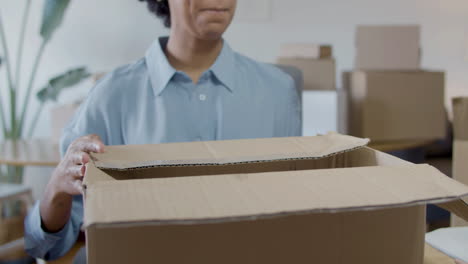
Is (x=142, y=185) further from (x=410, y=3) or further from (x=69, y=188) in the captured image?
(x=410, y=3)

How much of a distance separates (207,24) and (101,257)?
0.81 m

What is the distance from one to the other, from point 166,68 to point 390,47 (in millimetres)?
1656

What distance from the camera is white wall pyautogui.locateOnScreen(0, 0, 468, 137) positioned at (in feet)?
11.3

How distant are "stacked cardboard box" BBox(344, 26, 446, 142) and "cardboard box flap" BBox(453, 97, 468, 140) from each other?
45.4 inches

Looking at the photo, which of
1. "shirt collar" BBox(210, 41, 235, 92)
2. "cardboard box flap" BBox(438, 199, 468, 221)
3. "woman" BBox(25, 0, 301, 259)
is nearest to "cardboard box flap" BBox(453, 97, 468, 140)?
"woman" BBox(25, 0, 301, 259)

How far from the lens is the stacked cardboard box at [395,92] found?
8.22 ft

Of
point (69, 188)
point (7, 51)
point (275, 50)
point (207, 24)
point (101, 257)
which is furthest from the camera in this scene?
point (275, 50)

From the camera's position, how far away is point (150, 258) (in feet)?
1.39

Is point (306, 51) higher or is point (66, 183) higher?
point (306, 51)

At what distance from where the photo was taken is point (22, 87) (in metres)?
3.45

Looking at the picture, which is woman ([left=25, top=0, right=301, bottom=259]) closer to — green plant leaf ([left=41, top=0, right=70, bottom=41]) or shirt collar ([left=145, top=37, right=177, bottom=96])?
shirt collar ([left=145, top=37, right=177, bottom=96])

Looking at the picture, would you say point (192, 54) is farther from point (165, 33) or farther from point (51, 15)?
point (165, 33)

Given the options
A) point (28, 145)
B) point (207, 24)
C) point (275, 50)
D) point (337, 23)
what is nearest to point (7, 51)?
point (28, 145)

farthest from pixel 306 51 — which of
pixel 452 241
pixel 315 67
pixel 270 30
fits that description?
pixel 452 241
